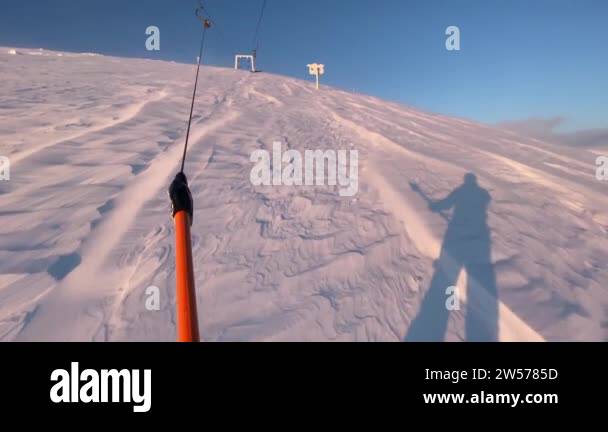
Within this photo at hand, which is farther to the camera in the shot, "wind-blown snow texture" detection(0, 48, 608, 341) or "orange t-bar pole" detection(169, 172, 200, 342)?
"wind-blown snow texture" detection(0, 48, 608, 341)

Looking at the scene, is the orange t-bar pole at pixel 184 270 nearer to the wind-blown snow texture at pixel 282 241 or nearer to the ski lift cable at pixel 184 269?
the ski lift cable at pixel 184 269

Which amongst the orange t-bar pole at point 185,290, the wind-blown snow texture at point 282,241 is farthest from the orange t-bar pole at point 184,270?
the wind-blown snow texture at point 282,241

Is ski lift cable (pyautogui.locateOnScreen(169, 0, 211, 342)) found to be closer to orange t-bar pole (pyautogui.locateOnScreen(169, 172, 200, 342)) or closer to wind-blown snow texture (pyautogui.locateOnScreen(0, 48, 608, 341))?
orange t-bar pole (pyautogui.locateOnScreen(169, 172, 200, 342))

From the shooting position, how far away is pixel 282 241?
155 inches

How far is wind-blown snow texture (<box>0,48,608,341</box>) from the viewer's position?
2.87m

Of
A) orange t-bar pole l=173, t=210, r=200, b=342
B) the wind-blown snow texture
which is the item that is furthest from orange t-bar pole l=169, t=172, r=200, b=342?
the wind-blown snow texture

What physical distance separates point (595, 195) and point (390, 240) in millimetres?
4444

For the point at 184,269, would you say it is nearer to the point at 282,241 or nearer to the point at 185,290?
the point at 185,290

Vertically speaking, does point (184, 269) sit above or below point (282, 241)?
below

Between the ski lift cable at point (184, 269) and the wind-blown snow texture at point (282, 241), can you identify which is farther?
the wind-blown snow texture at point (282, 241)

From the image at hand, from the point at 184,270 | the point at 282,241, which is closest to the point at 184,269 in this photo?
the point at 184,270

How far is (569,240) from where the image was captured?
13.5 feet

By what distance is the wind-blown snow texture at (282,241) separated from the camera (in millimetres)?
2869
